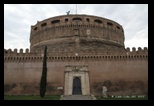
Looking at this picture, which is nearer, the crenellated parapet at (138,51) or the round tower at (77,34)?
the crenellated parapet at (138,51)

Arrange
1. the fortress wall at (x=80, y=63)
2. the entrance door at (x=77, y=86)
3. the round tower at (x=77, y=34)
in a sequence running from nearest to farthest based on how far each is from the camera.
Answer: the fortress wall at (x=80, y=63), the entrance door at (x=77, y=86), the round tower at (x=77, y=34)

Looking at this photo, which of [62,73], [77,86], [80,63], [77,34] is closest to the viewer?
[62,73]

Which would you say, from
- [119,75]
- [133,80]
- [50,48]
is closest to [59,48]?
[50,48]

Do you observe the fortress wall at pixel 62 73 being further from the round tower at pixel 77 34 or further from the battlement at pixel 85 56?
the round tower at pixel 77 34

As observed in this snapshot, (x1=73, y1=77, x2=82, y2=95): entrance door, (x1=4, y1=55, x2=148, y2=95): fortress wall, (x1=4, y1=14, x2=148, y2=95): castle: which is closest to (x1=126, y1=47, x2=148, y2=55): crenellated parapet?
(x1=4, y1=14, x2=148, y2=95): castle

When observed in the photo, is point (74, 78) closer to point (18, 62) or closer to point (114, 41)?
point (18, 62)

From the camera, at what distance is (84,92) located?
18.4m

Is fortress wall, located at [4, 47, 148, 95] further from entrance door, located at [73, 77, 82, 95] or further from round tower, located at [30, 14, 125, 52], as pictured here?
round tower, located at [30, 14, 125, 52]

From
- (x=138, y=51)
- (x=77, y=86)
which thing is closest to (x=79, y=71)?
(x=77, y=86)

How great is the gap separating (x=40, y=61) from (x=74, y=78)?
3.78 metres

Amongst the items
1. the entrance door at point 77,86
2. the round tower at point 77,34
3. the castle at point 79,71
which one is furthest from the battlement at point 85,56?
the round tower at point 77,34

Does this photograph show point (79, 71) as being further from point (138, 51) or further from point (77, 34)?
point (138, 51)

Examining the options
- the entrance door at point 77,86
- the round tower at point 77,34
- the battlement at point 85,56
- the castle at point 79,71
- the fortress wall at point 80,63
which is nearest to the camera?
the castle at point 79,71

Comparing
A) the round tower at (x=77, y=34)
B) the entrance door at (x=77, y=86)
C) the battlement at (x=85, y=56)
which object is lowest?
the entrance door at (x=77, y=86)
